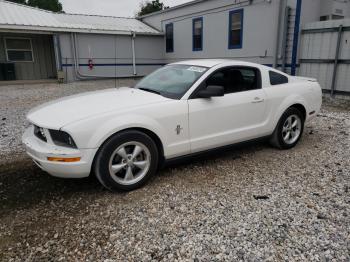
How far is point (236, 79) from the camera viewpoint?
169 inches

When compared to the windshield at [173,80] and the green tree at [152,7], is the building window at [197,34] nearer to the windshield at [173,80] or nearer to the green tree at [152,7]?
the windshield at [173,80]

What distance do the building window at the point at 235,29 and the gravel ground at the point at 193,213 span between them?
32.3 ft

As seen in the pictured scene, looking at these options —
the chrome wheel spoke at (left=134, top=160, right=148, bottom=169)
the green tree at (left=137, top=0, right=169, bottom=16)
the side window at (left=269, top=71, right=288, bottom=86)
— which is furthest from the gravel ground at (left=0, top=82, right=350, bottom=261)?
the green tree at (left=137, top=0, right=169, bottom=16)

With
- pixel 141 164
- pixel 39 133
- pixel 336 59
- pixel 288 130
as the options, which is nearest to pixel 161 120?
A: pixel 141 164

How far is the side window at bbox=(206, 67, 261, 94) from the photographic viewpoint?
13.4 ft

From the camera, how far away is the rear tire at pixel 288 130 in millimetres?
4755

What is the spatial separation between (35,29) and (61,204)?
1395cm

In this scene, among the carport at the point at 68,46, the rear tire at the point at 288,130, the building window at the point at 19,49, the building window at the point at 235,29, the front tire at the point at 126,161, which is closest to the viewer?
the front tire at the point at 126,161

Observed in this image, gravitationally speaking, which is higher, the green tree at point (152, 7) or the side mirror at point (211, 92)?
the green tree at point (152, 7)

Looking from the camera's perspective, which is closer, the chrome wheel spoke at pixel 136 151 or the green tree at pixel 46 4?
the chrome wheel spoke at pixel 136 151

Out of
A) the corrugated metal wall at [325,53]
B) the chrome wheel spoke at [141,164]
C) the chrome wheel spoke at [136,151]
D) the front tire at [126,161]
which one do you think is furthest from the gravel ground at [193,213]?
the corrugated metal wall at [325,53]

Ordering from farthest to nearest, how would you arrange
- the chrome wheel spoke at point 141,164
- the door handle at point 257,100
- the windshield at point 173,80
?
1. the door handle at point 257,100
2. the windshield at point 173,80
3. the chrome wheel spoke at point 141,164

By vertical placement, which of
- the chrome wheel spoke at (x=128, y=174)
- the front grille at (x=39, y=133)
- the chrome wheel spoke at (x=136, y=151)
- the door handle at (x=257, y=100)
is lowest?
the chrome wheel spoke at (x=128, y=174)

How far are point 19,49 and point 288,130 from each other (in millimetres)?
16013
